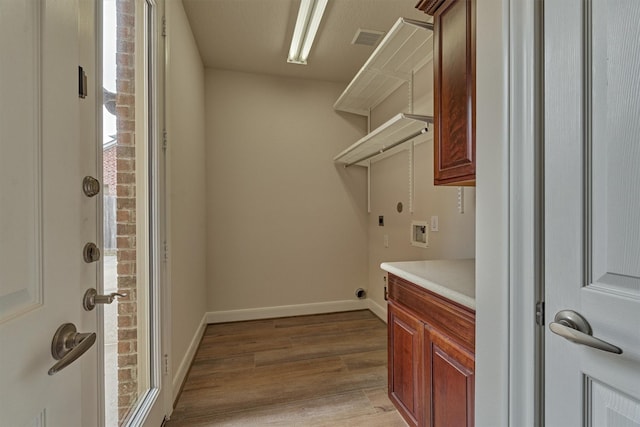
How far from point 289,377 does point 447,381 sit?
1.27 m

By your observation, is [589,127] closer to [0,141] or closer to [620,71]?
[620,71]

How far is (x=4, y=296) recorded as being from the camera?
16.5 inches

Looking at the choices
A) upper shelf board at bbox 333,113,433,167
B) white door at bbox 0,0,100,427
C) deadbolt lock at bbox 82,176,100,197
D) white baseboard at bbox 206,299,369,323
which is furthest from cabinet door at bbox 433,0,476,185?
white baseboard at bbox 206,299,369,323

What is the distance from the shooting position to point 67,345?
541mm

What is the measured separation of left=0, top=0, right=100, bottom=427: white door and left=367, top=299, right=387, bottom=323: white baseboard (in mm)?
2698

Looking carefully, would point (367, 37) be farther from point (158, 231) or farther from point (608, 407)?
point (608, 407)

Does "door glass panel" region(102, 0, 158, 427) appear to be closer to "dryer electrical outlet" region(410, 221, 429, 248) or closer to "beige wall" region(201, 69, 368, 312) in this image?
"beige wall" region(201, 69, 368, 312)

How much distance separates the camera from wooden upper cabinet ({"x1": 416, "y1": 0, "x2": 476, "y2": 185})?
1119 millimetres

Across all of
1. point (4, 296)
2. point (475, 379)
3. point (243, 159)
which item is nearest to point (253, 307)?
point (243, 159)

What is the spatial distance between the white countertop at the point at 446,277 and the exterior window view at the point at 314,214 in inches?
0.5

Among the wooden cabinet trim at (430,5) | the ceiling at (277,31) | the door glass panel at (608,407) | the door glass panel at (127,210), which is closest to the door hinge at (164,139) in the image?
the door glass panel at (127,210)

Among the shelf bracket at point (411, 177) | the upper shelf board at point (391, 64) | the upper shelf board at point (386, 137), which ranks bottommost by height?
the shelf bracket at point (411, 177)

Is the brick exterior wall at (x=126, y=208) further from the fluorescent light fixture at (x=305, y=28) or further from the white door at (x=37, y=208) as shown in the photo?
the fluorescent light fixture at (x=305, y=28)

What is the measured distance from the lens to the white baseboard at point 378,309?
2.90 metres
